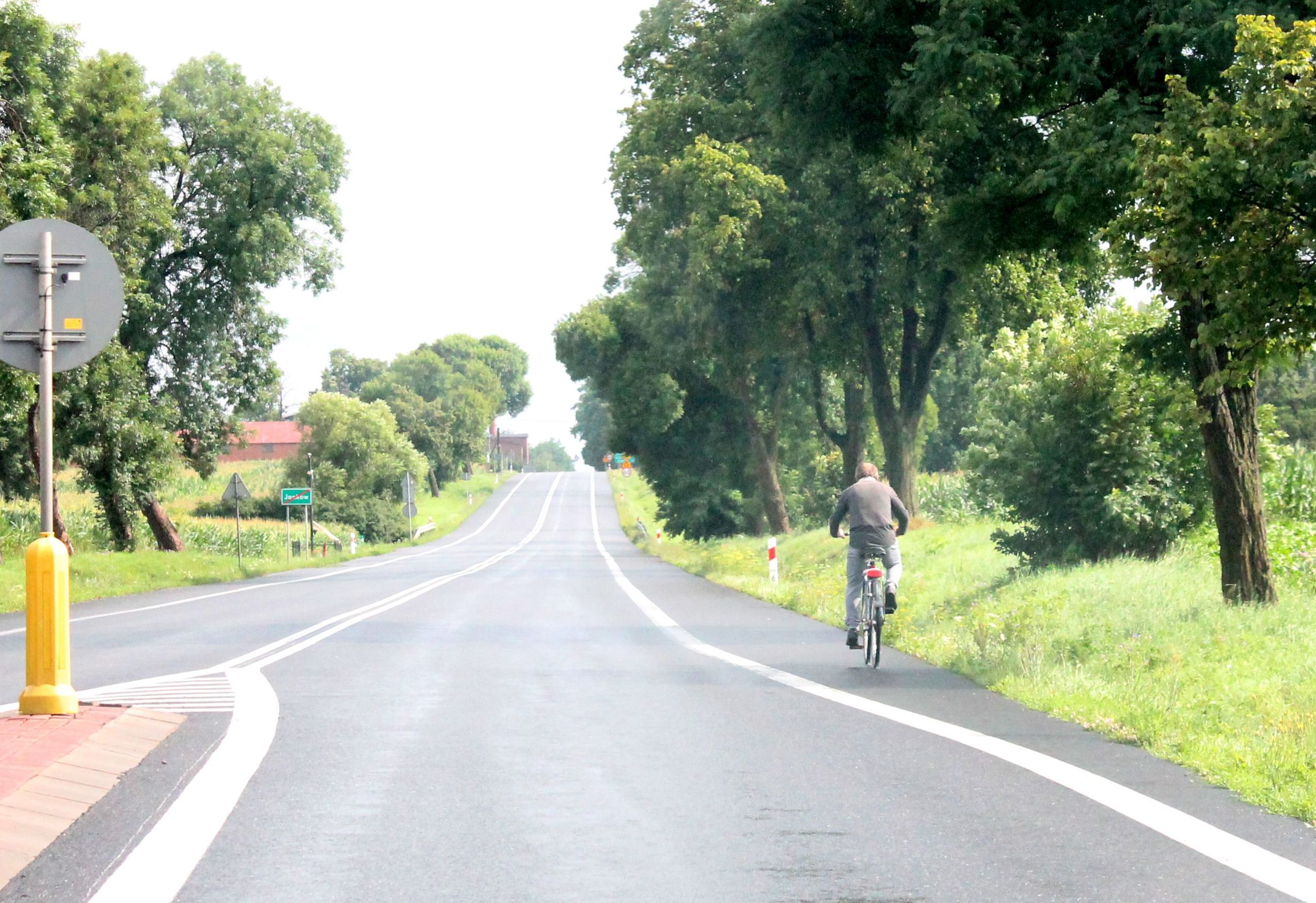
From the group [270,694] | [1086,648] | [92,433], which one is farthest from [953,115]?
[92,433]

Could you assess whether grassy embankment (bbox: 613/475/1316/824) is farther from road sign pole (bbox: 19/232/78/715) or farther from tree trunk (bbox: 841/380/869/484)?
tree trunk (bbox: 841/380/869/484)

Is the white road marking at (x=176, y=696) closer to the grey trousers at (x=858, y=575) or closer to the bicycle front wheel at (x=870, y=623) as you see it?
the bicycle front wheel at (x=870, y=623)

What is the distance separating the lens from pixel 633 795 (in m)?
7.02

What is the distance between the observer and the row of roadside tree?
37.3ft

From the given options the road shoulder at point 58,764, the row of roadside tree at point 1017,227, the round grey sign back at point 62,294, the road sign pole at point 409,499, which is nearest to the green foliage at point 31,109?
the row of roadside tree at point 1017,227

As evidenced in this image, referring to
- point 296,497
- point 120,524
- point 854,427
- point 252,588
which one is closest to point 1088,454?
point 252,588

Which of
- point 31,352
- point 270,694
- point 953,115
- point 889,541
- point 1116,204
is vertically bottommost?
point 270,694

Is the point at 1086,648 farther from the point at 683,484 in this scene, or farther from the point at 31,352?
the point at 683,484

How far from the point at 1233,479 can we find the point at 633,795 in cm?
993

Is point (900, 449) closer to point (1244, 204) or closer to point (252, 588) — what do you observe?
point (252, 588)

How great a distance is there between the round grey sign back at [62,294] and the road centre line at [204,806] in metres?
2.58

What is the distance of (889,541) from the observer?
13.9 m

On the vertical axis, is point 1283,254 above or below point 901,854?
above

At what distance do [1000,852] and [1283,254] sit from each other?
6.78 metres
